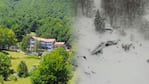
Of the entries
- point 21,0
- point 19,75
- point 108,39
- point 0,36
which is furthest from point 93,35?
point 21,0

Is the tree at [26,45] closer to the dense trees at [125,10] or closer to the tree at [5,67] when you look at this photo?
the tree at [5,67]

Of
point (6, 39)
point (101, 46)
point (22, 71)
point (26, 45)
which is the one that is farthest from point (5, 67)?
point (101, 46)

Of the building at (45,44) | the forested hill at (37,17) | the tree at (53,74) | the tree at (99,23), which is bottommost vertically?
the building at (45,44)

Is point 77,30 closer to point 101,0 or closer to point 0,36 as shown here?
point 101,0

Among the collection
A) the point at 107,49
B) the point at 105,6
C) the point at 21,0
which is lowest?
the point at 21,0

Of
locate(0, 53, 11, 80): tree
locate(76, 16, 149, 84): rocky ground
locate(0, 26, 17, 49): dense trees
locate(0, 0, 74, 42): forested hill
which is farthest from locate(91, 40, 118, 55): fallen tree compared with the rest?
locate(0, 0, 74, 42): forested hill

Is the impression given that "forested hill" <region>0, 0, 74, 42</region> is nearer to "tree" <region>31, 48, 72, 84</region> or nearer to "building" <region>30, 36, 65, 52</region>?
"building" <region>30, 36, 65, 52</region>

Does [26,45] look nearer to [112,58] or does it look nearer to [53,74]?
[53,74]

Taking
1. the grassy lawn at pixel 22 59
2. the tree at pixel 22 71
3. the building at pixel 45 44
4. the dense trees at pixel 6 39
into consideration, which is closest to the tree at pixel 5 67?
the tree at pixel 22 71
